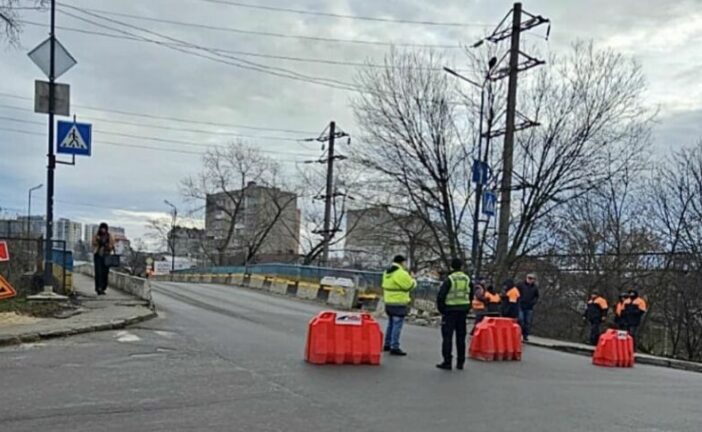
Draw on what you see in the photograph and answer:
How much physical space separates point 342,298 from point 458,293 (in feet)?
49.1

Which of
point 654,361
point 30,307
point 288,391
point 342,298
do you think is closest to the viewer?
point 288,391

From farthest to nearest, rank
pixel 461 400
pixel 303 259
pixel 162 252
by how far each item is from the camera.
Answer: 1. pixel 162 252
2. pixel 303 259
3. pixel 461 400

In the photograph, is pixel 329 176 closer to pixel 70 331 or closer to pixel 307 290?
pixel 307 290

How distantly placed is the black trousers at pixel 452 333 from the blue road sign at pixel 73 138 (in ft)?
28.1

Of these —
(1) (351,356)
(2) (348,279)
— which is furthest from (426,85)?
(1) (351,356)

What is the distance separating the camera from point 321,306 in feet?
85.1

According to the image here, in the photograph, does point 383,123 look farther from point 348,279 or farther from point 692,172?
point 692,172

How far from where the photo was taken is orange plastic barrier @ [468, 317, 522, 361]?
13.0 meters

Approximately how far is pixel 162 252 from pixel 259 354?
314ft

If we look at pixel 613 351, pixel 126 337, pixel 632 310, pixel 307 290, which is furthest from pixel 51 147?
pixel 307 290

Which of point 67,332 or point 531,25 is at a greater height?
point 531,25

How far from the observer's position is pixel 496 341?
42.9 ft

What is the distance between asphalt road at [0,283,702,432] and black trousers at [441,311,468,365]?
1.06ft

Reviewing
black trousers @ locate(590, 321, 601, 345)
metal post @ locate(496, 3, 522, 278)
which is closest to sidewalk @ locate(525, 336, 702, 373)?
black trousers @ locate(590, 321, 601, 345)
